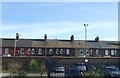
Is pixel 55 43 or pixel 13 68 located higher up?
pixel 55 43

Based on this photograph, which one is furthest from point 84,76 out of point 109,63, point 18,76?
point 109,63

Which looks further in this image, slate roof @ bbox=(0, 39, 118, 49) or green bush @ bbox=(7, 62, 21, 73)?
slate roof @ bbox=(0, 39, 118, 49)

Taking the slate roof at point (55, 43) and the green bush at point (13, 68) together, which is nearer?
the green bush at point (13, 68)

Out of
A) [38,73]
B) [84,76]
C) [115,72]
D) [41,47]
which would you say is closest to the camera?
[84,76]

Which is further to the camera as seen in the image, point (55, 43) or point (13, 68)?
point (55, 43)

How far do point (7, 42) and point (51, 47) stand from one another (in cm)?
847

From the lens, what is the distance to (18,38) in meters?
56.9

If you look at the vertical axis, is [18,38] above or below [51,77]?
above

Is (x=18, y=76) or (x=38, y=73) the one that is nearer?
(x=18, y=76)

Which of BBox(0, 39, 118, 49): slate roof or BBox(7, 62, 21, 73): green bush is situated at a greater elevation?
BBox(0, 39, 118, 49): slate roof

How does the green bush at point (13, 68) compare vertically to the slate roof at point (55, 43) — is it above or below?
below

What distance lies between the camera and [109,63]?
134ft

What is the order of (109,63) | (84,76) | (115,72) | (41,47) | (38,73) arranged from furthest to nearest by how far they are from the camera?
(41,47)
(109,63)
(115,72)
(38,73)
(84,76)

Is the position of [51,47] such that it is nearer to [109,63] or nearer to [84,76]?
[109,63]
